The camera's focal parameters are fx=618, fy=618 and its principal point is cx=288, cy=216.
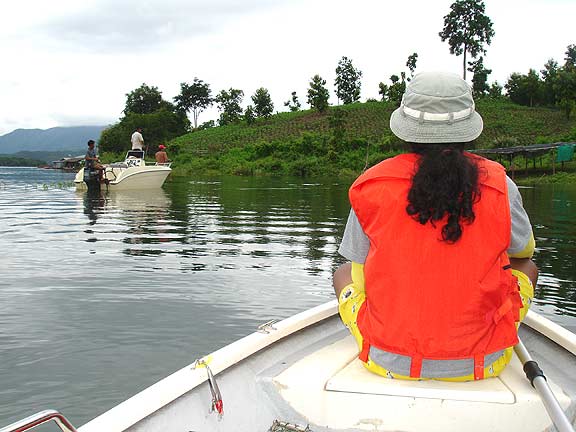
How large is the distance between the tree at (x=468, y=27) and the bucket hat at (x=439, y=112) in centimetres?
5981

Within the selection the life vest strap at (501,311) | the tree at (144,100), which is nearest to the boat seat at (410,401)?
the life vest strap at (501,311)

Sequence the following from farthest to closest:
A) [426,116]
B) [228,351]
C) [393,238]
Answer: [228,351], [426,116], [393,238]

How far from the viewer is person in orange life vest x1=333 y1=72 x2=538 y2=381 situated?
189cm

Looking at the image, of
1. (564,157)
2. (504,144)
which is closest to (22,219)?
(564,157)

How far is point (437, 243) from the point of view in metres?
1.89

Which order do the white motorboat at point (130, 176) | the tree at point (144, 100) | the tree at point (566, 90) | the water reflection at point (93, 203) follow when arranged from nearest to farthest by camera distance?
the water reflection at point (93, 203), the white motorboat at point (130, 176), the tree at point (566, 90), the tree at point (144, 100)

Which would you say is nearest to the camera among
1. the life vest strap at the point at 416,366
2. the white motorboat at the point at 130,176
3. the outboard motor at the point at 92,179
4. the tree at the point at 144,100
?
the life vest strap at the point at 416,366

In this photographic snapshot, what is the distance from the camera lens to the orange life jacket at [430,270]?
1.90m

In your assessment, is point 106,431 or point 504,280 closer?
point 106,431

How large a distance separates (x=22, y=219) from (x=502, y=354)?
36.9 feet

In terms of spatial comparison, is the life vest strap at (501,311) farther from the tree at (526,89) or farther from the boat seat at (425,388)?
the tree at (526,89)

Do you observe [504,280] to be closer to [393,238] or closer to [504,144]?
[393,238]

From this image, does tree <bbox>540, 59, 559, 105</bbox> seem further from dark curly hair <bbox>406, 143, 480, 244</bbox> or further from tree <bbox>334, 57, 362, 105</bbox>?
dark curly hair <bbox>406, 143, 480, 244</bbox>

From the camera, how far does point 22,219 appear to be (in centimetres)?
1179
